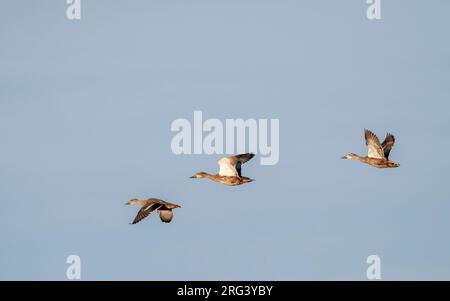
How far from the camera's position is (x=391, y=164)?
77.9m

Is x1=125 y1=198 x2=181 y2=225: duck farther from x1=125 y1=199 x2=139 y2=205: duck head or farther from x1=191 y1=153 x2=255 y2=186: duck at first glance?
x1=191 y1=153 x2=255 y2=186: duck

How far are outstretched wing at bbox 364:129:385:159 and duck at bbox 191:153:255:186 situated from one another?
187 inches

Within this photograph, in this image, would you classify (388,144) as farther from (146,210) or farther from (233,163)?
(146,210)

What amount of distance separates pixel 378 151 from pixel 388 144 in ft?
1.62

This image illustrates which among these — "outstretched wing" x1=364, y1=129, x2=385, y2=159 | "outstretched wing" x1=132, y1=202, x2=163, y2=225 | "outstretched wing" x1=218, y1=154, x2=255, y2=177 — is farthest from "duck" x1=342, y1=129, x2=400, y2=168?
"outstretched wing" x1=132, y1=202, x2=163, y2=225

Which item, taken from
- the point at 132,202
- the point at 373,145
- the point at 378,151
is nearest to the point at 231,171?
the point at 132,202

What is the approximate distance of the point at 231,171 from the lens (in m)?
77.2

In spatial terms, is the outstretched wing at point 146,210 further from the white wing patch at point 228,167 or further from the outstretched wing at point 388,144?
the outstretched wing at point 388,144

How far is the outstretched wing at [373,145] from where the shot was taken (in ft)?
255
